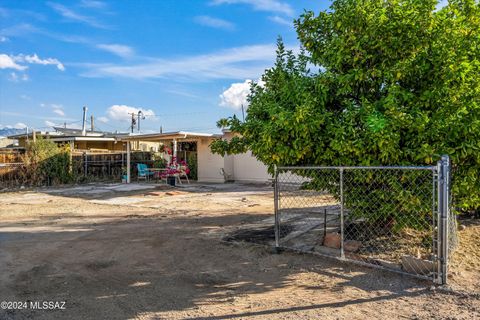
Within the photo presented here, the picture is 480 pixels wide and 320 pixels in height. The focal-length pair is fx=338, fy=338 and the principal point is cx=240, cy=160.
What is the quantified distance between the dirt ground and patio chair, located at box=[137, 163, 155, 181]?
11223mm

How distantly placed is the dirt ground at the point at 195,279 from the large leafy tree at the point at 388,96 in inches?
56.7

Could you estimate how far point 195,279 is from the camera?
4.05m

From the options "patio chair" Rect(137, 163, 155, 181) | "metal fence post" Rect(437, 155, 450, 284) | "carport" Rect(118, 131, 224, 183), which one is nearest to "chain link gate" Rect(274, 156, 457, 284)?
"metal fence post" Rect(437, 155, 450, 284)

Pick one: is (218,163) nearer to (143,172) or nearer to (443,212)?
(143,172)

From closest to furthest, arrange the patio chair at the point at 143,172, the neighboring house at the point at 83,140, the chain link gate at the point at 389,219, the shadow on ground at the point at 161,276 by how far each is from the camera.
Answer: the shadow on ground at the point at 161,276, the chain link gate at the point at 389,219, the patio chair at the point at 143,172, the neighboring house at the point at 83,140

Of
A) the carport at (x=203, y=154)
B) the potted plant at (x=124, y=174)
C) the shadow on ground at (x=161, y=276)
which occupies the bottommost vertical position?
the shadow on ground at (x=161, y=276)

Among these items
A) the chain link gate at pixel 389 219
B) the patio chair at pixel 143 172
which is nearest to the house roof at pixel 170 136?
the patio chair at pixel 143 172

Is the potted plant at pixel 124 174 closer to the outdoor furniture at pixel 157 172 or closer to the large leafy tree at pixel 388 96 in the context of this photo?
the outdoor furniture at pixel 157 172

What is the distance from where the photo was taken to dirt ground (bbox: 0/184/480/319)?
3.16 meters

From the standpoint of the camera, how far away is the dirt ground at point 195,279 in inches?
124

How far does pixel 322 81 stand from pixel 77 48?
49.4ft

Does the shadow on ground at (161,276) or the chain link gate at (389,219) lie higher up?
the chain link gate at (389,219)

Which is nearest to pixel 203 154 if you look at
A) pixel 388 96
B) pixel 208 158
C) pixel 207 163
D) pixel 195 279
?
pixel 208 158

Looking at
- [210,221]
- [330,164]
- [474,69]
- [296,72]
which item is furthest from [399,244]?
[210,221]
